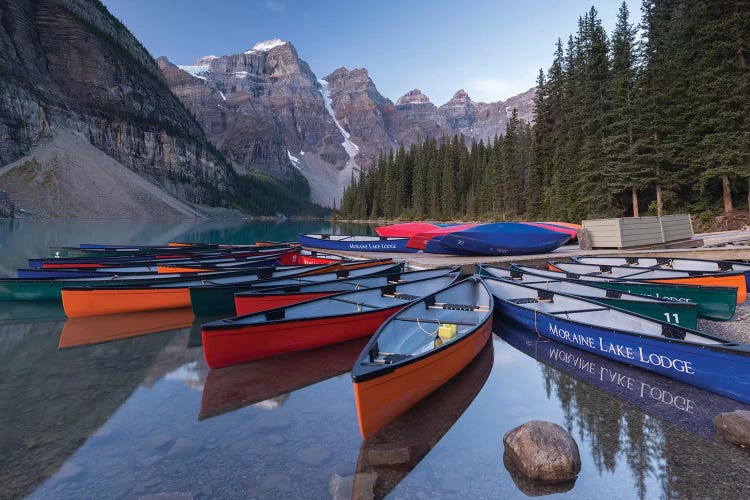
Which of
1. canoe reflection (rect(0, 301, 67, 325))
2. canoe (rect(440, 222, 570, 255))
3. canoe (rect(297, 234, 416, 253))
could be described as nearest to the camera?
canoe reflection (rect(0, 301, 67, 325))

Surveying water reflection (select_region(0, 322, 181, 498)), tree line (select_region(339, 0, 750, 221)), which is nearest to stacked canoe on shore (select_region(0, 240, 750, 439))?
water reflection (select_region(0, 322, 181, 498))

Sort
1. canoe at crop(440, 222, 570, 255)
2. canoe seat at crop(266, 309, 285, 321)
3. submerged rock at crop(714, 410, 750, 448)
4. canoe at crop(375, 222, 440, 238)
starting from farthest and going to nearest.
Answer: canoe at crop(375, 222, 440, 238), canoe at crop(440, 222, 570, 255), canoe seat at crop(266, 309, 285, 321), submerged rock at crop(714, 410, 750, 448)

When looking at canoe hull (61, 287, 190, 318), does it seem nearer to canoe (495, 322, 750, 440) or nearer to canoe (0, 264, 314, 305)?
canoe (0, 264, 314, 305)

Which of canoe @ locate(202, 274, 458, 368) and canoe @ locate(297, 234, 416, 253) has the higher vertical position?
canoe @ locate(297, 234, 416, 253)

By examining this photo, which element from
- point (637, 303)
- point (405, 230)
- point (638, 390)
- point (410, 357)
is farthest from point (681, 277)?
point (405, 230)

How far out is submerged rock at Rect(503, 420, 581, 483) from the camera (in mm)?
4555

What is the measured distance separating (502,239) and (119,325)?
17.0 metres

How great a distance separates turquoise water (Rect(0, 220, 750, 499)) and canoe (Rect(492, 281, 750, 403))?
0.29 metres

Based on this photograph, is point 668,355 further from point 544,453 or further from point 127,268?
point 127,268

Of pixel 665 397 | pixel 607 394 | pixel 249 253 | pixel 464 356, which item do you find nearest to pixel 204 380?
pixel 464 356

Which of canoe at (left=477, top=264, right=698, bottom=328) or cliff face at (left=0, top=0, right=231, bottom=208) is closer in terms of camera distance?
canoe at (left=477, top=264, right=698, bottom=328)

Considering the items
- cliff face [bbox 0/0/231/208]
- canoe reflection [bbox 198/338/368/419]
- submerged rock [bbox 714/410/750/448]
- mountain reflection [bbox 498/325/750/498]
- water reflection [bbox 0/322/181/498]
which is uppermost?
cliff face [bbox 0/0/231/208]

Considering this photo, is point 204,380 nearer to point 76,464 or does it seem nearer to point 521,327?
point 76,464

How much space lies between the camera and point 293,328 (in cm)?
834
